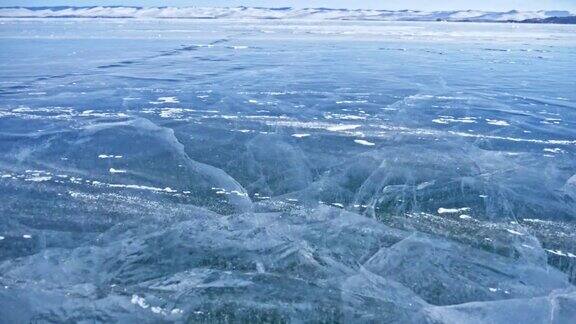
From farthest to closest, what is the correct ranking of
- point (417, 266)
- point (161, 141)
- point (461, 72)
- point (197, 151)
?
point (461, 72), point (161, 141), point (197, 151), point (417, 266)

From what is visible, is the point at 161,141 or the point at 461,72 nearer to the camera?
the point at 161,141

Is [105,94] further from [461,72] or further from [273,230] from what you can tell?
[461,72]

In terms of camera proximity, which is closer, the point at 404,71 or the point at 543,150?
the point at 543,150

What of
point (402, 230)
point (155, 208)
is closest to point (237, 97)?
point (155, 208)

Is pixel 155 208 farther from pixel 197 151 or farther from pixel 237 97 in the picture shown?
pixel 237 97

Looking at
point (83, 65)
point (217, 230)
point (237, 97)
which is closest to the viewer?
point (217, 230)

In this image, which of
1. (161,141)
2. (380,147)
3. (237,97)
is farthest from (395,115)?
(161,141)
